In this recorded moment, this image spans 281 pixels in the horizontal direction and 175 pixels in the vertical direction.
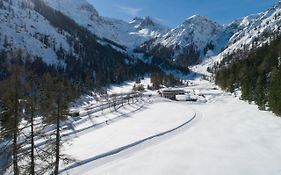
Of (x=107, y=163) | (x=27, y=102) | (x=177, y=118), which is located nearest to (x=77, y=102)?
(x=177, y=118)

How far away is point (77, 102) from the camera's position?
146 meters

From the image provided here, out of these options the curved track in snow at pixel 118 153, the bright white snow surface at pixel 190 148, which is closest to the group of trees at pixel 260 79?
the bright white snow surface at pixel 190 148

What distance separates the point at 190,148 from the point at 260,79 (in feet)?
170

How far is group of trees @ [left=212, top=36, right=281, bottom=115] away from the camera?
242 ft

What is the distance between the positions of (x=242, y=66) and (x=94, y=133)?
100m

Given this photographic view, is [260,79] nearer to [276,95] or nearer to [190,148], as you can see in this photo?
[276,95]

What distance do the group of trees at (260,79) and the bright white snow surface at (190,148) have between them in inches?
228

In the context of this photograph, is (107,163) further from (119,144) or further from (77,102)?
(77,102)

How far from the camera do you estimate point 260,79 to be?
92625mm

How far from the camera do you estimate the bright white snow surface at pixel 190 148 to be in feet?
129

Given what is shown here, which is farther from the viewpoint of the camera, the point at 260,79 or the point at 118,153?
the point at 260,79

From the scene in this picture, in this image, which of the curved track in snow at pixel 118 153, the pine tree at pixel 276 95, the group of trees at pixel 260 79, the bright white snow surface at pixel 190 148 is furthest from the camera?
the group of trees at pixel 260 79

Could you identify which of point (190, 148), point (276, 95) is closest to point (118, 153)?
point (190, 148)

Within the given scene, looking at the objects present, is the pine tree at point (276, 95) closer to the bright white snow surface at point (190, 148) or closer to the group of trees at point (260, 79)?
the group of trees at point (260, 79)
